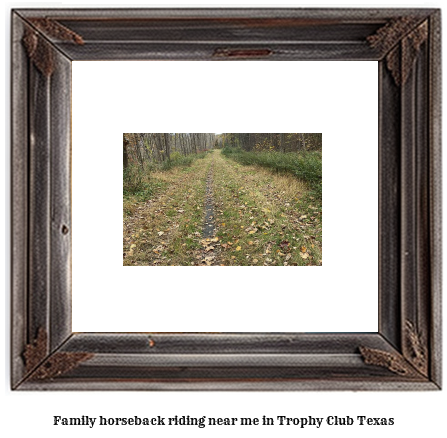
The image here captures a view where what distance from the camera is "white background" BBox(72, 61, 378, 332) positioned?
5.01ft

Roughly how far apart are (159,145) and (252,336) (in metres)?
1.07

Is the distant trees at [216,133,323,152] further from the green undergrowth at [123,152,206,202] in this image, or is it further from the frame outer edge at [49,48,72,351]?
the frame outer edge at [49,48,72,351]

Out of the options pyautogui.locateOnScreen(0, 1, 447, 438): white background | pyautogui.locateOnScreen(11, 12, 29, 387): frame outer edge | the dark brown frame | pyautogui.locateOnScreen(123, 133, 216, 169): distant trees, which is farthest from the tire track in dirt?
pyautogui.locateOnScreen(11, 12, 29, 387): frame outer edge

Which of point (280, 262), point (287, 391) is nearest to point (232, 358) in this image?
point (287, 391)

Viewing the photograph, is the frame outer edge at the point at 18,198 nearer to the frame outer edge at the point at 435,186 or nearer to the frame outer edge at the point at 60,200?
the frame outer edge at the point at 60,200

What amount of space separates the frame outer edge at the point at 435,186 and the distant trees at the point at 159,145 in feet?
3.43

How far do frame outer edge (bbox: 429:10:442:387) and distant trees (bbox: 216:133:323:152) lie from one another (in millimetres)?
510

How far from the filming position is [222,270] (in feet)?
5.27

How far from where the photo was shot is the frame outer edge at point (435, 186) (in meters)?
1.42

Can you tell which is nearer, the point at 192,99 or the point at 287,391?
the point at 287,391

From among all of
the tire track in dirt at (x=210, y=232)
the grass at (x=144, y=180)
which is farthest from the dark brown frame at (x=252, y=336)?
the tire track in dirt at (x=210, y=232)

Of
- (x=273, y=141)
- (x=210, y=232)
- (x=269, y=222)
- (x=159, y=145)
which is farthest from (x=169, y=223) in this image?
(x=273, y=141)

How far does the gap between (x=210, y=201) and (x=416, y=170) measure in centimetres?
101
